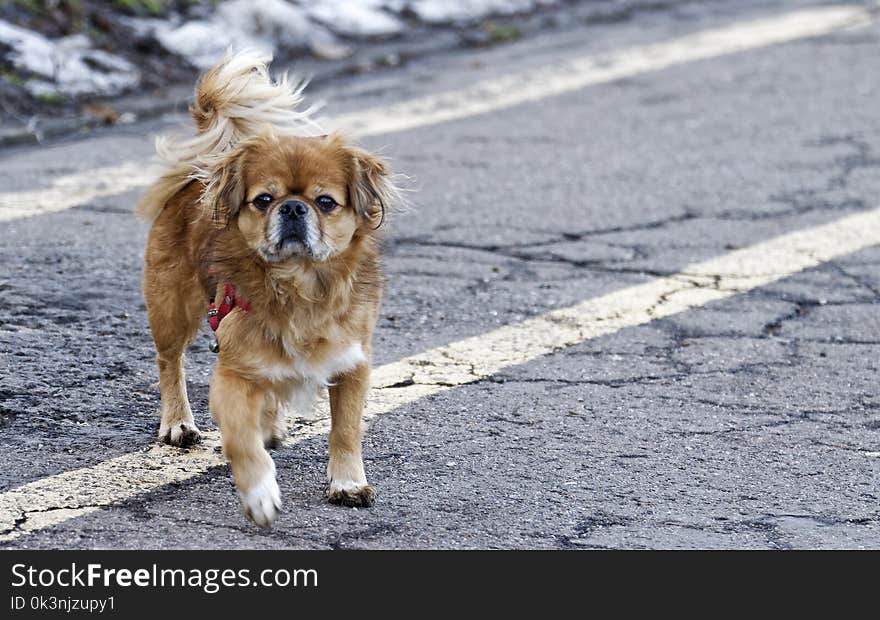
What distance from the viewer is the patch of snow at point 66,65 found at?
912cm

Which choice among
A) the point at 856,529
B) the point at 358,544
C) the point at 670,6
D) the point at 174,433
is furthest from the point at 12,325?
the point at 670,6

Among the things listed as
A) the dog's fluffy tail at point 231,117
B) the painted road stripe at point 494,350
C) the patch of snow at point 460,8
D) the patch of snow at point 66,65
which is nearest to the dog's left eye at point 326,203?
the dog's fluffy tail at point 231,117

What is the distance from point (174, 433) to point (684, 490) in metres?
1.69

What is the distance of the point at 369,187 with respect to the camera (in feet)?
13.3

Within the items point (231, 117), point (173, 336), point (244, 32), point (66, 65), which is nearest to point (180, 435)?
point (173, 336)

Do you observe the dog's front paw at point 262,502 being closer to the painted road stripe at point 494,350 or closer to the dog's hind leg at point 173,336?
the painted road stripe at point 494,350

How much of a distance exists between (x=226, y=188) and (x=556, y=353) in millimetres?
1992

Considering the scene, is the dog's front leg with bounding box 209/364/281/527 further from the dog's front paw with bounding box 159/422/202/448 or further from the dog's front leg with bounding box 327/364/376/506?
the dog's front paw with bounding box 159/422/202/448

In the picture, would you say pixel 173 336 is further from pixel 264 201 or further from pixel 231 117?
pixel 264 201

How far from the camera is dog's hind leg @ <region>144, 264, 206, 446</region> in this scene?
4539 millimetres

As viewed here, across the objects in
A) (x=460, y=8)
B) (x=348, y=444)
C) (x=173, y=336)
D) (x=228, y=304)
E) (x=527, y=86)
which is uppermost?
(x=460, y=8)

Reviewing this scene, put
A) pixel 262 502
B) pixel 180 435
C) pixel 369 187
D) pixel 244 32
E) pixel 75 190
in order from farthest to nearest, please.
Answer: pixel 244 32 < pixel 75 190 < pixel 180 435 < pixel 369 187 < pixel 262 502

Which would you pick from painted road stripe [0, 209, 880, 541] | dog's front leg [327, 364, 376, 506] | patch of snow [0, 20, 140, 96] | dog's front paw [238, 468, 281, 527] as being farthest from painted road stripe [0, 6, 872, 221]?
dog's front paw [238, 468, 281, 527]

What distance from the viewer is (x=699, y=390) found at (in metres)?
5.22
